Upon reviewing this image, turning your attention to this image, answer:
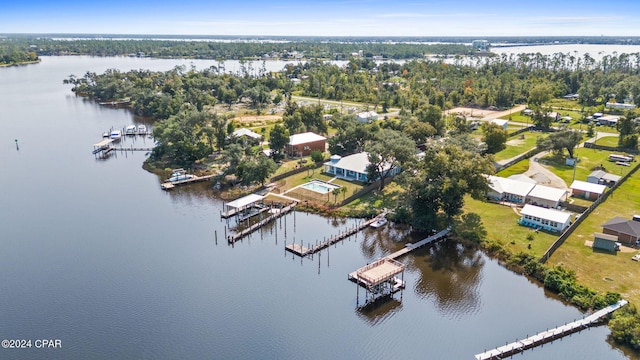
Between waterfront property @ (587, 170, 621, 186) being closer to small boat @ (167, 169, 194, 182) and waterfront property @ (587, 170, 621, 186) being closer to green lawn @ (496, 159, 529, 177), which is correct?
green lawn @ (496, 159, 529, 177)

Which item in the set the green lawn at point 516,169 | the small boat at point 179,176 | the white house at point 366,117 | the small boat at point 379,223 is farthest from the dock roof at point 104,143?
the green lawn at point 516,169

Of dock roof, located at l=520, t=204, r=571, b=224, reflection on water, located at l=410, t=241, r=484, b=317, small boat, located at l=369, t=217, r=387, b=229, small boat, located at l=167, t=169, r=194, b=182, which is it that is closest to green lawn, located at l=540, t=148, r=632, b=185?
dock roof, located at l=520, t=204, r=571, b=224

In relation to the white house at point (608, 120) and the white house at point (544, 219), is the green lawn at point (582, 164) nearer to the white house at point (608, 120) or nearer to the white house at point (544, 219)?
the white house at point (544, 219)

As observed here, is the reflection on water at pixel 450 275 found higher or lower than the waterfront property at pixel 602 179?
lower

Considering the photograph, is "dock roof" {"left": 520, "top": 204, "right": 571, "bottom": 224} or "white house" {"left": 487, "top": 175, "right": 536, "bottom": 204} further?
"white house" {"left": 487, "top": 175, "right": 536, "bottom": 204}

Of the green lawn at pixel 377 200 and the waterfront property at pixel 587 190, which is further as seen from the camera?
the waterfront property at pixel 587 190

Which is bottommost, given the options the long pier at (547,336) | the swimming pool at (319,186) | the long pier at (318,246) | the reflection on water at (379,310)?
the reflection on water at (379,310)

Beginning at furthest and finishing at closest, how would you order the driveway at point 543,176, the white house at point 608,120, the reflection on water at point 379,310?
the white house at point 608,120 < the driveway at point 543,176 < the reflection on water at point 379,310
